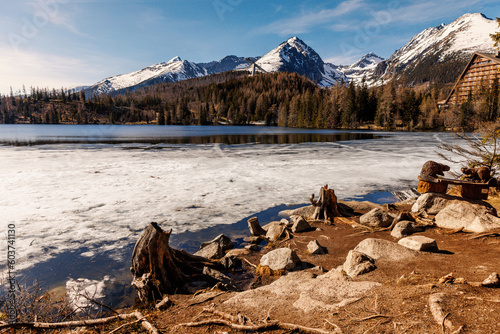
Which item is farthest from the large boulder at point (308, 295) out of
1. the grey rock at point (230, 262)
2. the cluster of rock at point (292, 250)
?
the grey rock at point (230, 262)

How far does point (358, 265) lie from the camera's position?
5.71 m

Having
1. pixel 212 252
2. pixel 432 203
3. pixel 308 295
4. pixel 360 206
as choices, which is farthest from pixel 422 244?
pixel 212 252

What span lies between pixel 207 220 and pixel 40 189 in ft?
32.5

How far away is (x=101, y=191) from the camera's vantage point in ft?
44.9

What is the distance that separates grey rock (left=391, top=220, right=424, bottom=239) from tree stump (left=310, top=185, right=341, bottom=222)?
8.25 feet

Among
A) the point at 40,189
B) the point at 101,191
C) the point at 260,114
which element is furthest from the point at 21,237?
the point at 260,114

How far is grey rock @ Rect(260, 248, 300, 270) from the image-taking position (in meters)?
6.66

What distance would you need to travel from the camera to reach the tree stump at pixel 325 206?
10297 millimetres

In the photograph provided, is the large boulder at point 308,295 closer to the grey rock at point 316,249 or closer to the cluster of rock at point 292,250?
the cluster of rock at point 292,250

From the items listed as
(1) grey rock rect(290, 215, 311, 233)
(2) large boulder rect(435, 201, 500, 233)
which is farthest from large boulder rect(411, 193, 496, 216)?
(1) grey rock rect(290, 215, 311, 233)

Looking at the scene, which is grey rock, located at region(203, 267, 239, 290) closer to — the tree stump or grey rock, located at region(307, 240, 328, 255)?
grey rock, located at region(307, 240, 328, 255)

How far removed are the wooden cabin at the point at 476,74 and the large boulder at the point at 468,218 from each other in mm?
106081

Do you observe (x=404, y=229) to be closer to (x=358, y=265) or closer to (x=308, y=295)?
(x=358, y=265)

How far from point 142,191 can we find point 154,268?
357 inches
